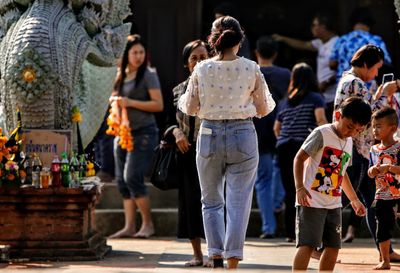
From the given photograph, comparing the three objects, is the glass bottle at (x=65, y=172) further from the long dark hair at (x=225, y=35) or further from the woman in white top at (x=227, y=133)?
the long dark hair at (x=225, y=35)

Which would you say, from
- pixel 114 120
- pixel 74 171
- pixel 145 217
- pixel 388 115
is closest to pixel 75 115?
pixel 74 171

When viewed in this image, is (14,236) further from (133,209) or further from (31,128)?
(133,209)

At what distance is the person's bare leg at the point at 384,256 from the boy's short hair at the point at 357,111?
1714 millimetres

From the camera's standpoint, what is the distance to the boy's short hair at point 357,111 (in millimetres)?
9656

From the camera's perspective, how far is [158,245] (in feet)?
44.5

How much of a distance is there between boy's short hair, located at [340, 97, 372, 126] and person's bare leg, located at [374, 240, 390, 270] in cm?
171

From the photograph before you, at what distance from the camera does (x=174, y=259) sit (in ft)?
39.1

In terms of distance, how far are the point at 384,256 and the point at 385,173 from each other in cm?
64

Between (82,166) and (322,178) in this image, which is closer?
(322,178)

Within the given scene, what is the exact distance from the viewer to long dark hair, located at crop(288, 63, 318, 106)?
13.5 metres

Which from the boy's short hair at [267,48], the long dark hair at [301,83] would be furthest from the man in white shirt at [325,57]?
the long dark hair at [301,83]

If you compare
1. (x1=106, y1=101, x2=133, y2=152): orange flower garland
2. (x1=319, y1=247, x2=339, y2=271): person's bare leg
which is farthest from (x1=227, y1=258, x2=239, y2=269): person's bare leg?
(x1=106, y1=101, x2=133, y2=152): orange flower garland

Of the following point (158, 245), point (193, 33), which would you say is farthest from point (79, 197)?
point (193, 33)

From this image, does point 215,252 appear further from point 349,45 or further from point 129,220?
point 349,45
